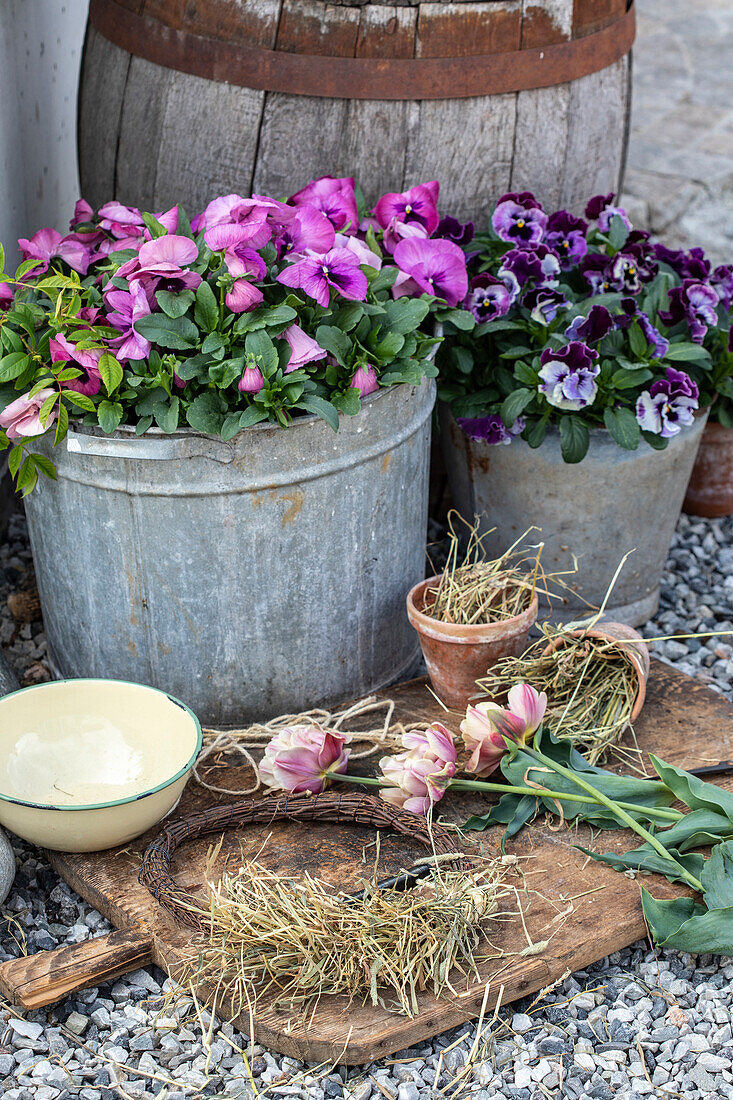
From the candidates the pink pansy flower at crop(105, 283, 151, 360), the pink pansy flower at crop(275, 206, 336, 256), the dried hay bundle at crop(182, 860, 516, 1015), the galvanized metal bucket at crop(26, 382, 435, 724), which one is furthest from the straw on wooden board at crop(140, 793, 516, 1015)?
the pink pansy flower at crop(275, 206, 336, 256)

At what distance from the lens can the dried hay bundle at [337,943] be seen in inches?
65.2

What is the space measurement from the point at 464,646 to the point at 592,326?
684mm

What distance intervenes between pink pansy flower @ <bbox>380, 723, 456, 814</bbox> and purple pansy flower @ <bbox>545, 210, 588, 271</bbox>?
1.12 m

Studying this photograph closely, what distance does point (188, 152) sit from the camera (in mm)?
2516

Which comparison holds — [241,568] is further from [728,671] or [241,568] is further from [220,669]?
[728,671]

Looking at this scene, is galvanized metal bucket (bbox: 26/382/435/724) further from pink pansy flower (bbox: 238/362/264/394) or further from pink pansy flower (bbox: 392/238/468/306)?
pink pansy flower (bbox: 392/238/468/306)

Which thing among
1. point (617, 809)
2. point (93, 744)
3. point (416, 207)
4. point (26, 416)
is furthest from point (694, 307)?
point (93, 744)

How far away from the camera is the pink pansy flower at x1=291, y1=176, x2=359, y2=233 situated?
219cm

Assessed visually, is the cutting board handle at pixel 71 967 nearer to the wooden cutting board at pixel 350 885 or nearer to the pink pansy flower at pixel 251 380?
the wooden cutting board at pixel 350 885

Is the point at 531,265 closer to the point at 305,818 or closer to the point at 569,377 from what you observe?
the point at 569,377

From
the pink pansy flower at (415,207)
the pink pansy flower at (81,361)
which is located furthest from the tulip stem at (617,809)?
the pink pansy flower at (415,207)

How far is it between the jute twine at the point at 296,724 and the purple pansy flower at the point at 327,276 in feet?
2.47

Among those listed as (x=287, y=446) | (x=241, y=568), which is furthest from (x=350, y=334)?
(x=241, y=568)

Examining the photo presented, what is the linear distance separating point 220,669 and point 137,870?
1.41 ft
